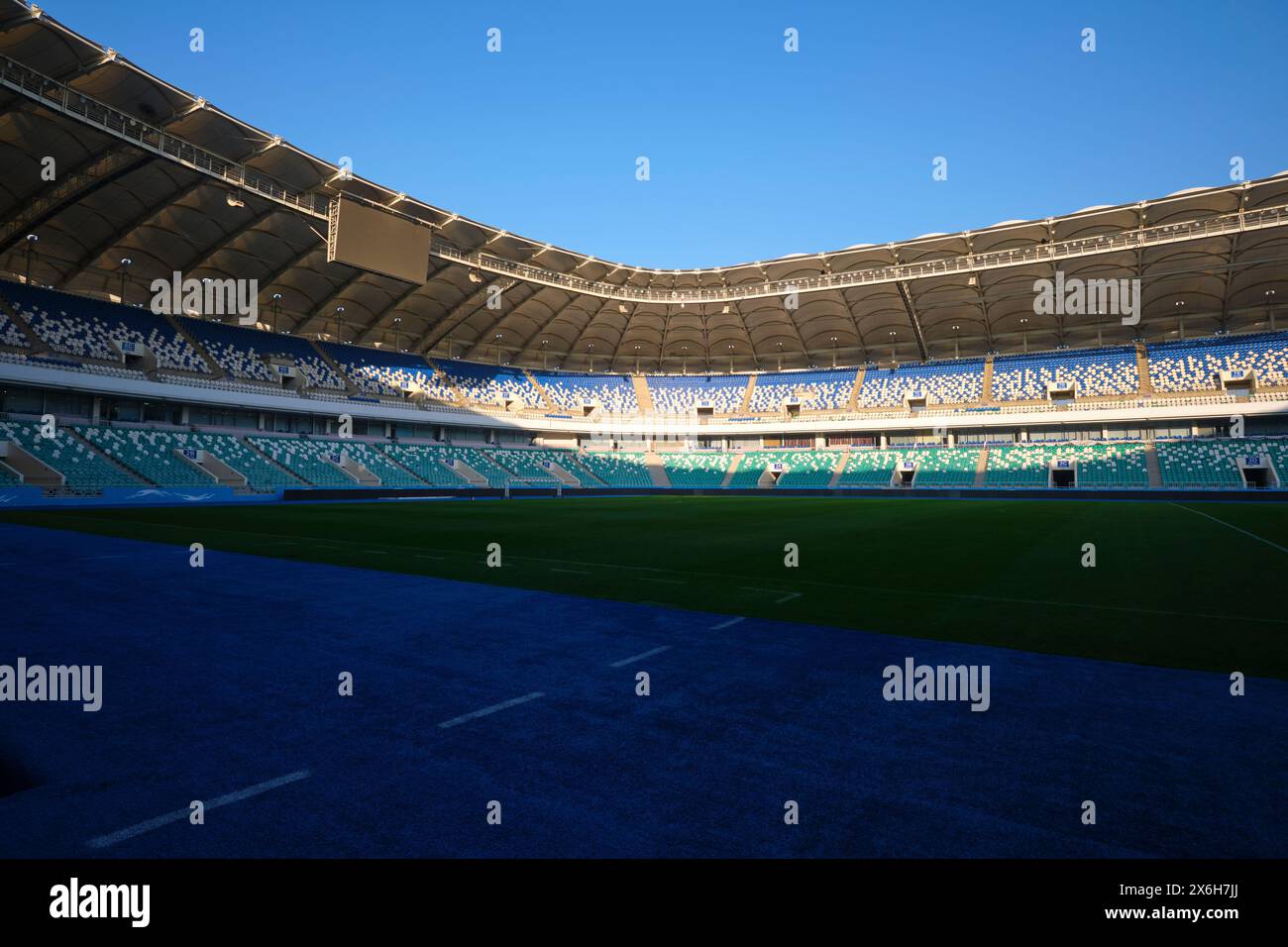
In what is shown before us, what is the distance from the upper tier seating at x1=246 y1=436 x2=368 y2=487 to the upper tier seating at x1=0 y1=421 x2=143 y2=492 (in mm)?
10172

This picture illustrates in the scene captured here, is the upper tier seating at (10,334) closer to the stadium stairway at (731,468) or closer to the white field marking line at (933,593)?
the white field marking line at (933,593)

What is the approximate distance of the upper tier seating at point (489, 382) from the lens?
62719mm

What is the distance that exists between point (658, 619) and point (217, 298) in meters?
52.4

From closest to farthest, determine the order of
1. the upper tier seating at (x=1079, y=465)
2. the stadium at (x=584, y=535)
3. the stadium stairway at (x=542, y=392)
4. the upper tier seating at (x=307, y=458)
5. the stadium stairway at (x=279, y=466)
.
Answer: the stadium at (x=584, y=535), the stadium stairway at (x=279, y=466), the upper tier seating at (x=307, y=458), the upper tier seating at (x=1079, y=465), the stadium stairway at (x=542, y=392)

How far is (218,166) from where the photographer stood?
109ft

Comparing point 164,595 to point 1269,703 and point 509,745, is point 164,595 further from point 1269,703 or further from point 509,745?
point 1269,703

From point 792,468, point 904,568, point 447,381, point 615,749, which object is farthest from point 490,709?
point 447,381

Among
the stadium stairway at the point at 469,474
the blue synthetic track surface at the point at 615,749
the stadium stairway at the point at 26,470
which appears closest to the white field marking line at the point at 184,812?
the blue synthetic track surface at the point at 615,749

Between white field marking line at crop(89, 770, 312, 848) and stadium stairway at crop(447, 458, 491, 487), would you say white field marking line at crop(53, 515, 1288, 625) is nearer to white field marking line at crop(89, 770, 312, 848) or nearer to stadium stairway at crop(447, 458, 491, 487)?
white field marking line at crop(89, 770, 312, 848)

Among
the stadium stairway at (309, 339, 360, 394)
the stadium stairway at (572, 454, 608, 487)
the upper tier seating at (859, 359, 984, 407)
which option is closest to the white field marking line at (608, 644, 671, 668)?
the stadium stairway at (572, 454, 608, 487)

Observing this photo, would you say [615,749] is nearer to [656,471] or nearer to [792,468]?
[792,468]

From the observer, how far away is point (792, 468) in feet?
201

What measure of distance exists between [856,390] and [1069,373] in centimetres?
1771

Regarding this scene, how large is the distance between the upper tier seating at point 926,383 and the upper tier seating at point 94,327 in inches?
2203
